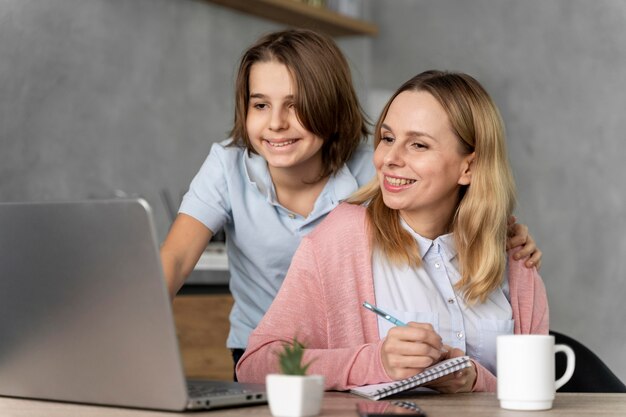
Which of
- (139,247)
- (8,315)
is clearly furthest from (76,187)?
(139,247)

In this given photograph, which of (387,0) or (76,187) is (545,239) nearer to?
(387,0)

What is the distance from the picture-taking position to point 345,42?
4.90 meters

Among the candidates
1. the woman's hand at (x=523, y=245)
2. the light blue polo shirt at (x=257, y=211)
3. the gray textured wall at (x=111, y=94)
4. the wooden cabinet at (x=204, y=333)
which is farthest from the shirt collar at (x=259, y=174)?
the gray textured wall at (x=111, y=94)

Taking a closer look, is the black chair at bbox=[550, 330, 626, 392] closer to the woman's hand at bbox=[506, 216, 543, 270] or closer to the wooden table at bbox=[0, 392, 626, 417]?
the woman's hand at bbox=[506, 216, 543, 270]

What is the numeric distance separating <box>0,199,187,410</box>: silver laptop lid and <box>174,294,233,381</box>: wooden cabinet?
1922 mm

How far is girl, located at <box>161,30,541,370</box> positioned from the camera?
198cm

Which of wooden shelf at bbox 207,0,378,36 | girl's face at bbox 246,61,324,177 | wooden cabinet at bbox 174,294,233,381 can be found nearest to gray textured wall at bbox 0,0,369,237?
wooden shelf at bbox 207,0,378,36

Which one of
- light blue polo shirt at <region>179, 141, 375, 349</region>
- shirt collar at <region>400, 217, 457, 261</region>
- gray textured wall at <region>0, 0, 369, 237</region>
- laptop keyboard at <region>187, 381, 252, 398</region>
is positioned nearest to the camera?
laptop keyboard at <region>187, 381, 252, 398</region>

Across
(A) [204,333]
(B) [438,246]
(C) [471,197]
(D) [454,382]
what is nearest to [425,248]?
(B) [438,246]

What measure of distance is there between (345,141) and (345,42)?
2.87 meters

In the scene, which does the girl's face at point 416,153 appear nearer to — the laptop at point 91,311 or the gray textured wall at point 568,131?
the laptop at point 91,311

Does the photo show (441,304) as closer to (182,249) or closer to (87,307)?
(182,249)

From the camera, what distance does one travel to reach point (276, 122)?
1948 mm

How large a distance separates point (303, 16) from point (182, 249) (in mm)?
2617
